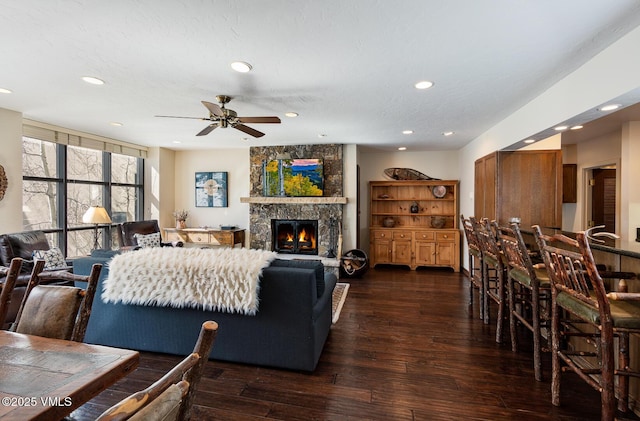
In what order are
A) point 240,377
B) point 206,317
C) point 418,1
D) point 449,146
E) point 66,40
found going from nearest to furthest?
1. point 418,1
2. point 66,40
3. point 240,377
4. point 206,317
5. point 449,146

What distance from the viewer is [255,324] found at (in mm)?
2381

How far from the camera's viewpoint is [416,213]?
6.40 m

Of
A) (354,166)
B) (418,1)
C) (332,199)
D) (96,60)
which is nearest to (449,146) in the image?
Answer: (354,166)

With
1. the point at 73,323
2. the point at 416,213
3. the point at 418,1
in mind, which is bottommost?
the point at 73,323

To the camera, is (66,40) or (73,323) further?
(66,40)

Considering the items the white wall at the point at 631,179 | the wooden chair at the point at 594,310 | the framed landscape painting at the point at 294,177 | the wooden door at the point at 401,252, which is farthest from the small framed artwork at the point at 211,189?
the white wall at the point at 631,179

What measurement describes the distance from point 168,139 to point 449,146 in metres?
5.47

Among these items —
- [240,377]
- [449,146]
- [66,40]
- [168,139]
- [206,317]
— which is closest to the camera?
[66,40]

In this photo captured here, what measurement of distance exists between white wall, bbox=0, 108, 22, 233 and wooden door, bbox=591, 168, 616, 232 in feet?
30.0

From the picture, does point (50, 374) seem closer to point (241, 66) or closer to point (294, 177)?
point (241, 66)

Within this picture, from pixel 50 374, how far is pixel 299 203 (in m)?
4.89

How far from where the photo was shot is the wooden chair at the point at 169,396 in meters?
0.58

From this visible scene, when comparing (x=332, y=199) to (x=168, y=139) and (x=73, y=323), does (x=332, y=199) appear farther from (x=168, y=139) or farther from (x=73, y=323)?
(x=73, y=323)

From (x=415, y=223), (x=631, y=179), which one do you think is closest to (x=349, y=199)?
(x=415, y=223)
